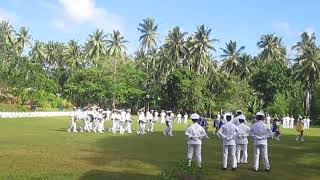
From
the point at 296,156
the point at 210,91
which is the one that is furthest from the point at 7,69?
the point at 296,156

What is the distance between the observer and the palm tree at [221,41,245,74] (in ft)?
319

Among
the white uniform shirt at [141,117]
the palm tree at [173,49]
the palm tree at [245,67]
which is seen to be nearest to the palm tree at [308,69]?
the palm tree at [245,67]

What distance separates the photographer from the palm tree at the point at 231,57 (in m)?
97.1

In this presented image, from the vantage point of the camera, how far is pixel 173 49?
92250 mm

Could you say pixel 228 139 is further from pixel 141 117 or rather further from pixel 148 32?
pixel 148 32

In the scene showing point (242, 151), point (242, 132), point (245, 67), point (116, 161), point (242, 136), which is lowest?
point (116, 161)

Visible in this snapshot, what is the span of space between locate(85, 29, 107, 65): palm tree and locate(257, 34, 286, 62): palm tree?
3271 centimetres

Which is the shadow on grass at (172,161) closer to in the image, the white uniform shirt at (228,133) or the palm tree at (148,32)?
the white uniform shirt at (228,133)

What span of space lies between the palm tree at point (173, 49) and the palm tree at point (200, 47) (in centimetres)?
175

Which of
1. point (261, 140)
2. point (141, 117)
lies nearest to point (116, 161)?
point (261, 140)

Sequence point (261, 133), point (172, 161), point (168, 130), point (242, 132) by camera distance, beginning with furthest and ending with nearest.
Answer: point (168, 130) → point (172, 161) → point (242, 132) → point (261, 133)

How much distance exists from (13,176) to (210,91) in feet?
265

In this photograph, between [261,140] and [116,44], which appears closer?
[261,140]

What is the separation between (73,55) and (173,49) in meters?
25.1
